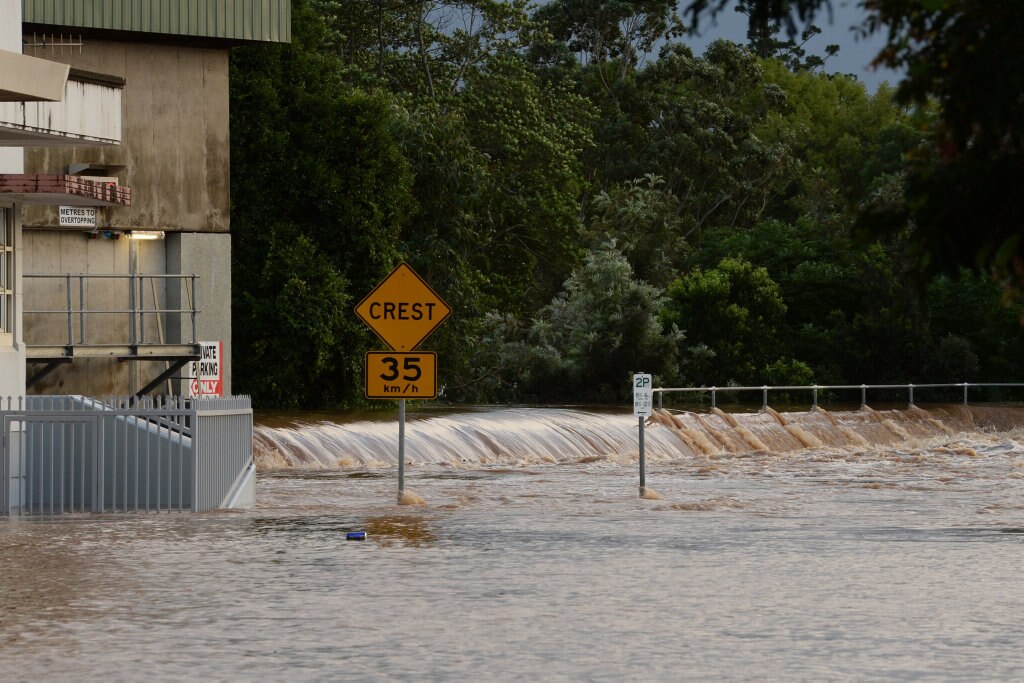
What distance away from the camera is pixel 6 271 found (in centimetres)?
2527

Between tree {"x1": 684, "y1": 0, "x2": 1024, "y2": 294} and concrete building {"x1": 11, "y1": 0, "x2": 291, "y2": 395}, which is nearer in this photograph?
tree {"x1": 684, "y1": 0, "x2": 1024, "y2": 294}

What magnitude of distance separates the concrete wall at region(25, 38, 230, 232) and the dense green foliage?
601cm

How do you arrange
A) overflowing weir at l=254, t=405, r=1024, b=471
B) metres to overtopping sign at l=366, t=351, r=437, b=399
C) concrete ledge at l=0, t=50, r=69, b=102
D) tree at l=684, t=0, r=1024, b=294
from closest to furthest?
tree at l=684, t=0, r=1024, b=294 → concrete ledge at l=0, t=50, r=69, b=102 → metres to overtopping sign at l=366, t=351, r=437, b=399 → overflowing weir at l=254, t=405, r=1024, b=471

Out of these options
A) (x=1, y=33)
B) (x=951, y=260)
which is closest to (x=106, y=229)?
(x=1, y=33)

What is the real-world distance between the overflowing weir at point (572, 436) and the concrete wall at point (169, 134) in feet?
20.4

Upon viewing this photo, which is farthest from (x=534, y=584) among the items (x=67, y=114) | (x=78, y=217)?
(x=78, y=217)

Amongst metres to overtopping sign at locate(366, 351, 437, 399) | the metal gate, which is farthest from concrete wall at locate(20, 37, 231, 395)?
metres to overtopping sign at locate(366, 351, 437, 399)

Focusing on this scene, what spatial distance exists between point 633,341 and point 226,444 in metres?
36.1

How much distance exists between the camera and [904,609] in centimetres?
1401

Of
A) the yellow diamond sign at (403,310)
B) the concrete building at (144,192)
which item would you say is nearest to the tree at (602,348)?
the concrete building at (144,192)

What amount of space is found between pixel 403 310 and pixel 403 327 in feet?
0.71

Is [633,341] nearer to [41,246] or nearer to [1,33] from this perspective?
[41,246]

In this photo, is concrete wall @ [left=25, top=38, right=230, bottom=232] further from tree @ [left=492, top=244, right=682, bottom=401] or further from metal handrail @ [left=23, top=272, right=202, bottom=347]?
tree @ [left=492, top=244, right=682, bottom=401]

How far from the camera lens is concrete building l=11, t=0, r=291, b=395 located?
39.4m
